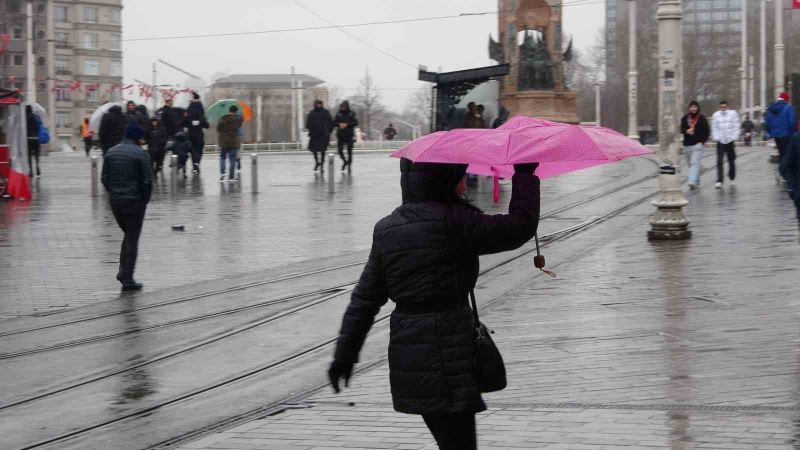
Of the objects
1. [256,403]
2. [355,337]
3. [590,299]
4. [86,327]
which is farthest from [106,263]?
[355,337]

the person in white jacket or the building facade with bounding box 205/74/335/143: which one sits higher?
the building facade with bounding box 205/74/335/143

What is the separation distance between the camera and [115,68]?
140m

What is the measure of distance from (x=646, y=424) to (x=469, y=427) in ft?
6.87

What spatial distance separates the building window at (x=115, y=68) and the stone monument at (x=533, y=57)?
3832 inches

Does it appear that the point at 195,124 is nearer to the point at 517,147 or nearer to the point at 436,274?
the point at 517,147

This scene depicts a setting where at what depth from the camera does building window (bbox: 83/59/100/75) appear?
446 ft

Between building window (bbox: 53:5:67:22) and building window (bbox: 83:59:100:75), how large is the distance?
4.79 m

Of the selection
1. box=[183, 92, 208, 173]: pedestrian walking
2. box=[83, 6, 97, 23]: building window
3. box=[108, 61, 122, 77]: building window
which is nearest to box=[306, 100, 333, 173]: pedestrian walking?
box=[183, 92, 208, 173]: pedestrian walking

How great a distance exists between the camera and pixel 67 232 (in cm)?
1825

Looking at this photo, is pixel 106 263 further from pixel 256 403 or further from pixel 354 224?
pixel 256 403

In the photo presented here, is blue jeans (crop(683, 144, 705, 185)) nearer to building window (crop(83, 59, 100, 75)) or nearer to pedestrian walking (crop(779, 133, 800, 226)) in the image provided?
pedestrian walking (crop(779, 133, 800, 226))

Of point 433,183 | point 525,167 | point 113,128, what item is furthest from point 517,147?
point 113,128

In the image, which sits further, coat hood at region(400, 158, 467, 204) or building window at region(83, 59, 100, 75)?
building window at region(83, 59, 100, 75)

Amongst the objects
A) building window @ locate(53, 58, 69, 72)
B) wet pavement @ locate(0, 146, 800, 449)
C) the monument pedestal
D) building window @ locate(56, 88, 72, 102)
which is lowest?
wet pavement @ locate(0, 146, 800, 449)
